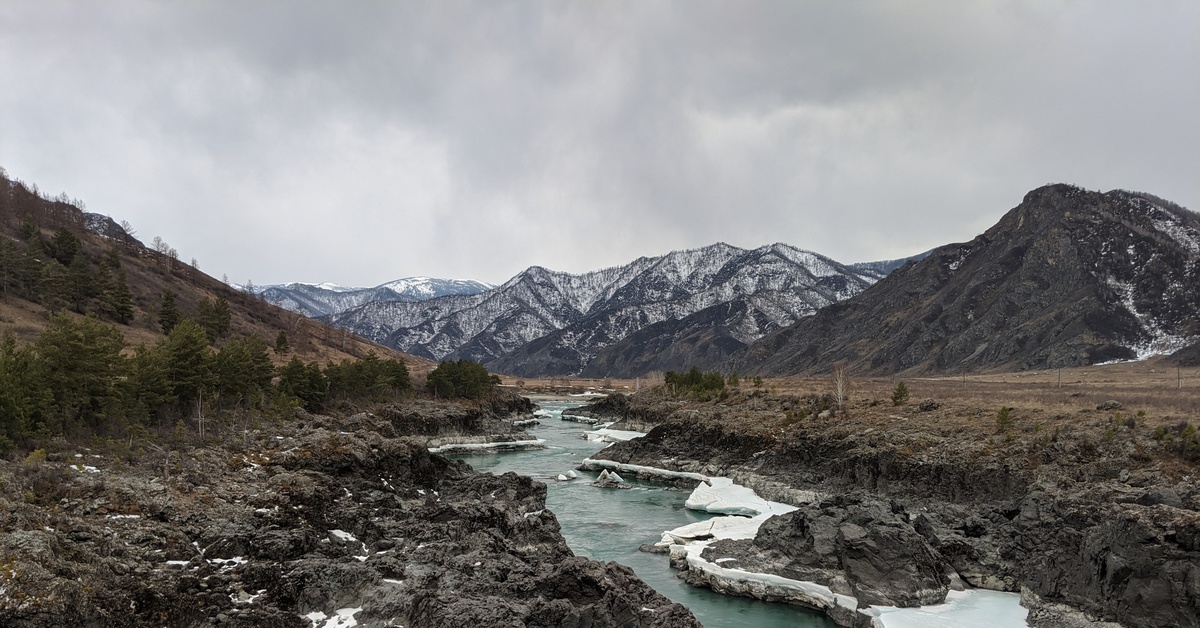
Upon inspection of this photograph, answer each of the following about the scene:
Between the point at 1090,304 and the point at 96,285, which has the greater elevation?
the point at 1090,304

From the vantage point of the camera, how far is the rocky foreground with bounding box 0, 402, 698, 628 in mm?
17453

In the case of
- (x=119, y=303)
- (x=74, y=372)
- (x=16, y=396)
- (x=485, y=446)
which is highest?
(x=119, y=303)

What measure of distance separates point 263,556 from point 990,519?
3476cm

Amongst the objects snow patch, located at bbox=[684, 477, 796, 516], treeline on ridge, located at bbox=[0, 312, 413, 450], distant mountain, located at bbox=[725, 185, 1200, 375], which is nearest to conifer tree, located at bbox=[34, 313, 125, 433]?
treeline on ridge, located at bbox=[0, 312, 413, 450]

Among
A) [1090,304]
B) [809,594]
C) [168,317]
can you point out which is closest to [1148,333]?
[1090,304]

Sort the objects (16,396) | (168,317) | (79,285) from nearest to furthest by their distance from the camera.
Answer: (16,396) < (79,285) < (168,317)

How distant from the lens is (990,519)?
3225cm

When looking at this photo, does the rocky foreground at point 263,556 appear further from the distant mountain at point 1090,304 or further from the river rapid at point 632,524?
the distant mountain at point 1090,304

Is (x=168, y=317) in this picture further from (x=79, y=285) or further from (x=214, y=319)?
(x=79, y=285)

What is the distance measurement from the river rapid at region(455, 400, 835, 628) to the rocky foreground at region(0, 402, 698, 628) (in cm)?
493

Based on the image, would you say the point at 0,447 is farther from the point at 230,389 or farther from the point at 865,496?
the point at 865,496

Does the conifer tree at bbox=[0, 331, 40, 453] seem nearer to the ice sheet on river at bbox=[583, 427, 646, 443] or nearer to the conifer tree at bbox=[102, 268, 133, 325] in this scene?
the ice sheet on river at bbox=[583, 427, 646, 443]

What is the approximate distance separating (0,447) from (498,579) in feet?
77.4

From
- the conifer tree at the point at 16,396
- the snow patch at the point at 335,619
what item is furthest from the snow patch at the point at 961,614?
the conifer tree at the point at 16,396
